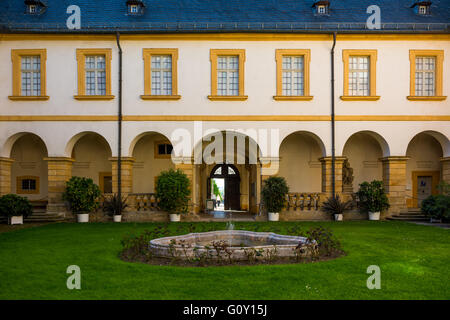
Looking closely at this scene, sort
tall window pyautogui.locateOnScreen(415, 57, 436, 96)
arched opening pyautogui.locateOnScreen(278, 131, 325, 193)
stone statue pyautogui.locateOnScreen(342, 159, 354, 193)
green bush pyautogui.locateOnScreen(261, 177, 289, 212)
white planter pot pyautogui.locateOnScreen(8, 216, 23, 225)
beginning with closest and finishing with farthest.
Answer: white planter pot pyautogui.locateOnScreen(8, 216, 23, 225) → green bush pyautogui.locateOnScreen(261, 177, 289, 212) → tall window pyautogui.locateOnScreen(415, 57, 436, 96) → stone statue pyautogui.locateOnScreen(342, 159, 354, 193) → arched opening pyautogui.locateOnScreen(278, 131, 325, 193)

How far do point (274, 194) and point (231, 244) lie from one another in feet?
23.5

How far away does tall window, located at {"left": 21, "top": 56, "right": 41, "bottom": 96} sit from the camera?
1578 cm

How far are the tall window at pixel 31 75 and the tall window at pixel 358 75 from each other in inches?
544

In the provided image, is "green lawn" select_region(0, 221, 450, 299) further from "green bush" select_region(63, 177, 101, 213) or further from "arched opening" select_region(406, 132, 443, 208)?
"arched opening" select_region(406, 132, 443, 208)

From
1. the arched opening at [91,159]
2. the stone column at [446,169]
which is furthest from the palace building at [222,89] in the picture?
the arched opening at [91,159]

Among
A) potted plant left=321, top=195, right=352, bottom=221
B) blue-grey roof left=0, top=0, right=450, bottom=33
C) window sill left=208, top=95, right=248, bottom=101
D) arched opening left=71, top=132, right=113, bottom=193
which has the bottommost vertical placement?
potted plant left=321, top=195, right=352, bottom=221

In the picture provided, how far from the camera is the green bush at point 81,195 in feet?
47.8

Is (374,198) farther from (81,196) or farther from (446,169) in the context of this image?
(81,196)

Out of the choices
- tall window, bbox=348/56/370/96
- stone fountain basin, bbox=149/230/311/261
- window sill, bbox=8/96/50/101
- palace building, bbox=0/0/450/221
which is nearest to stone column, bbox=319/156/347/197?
palace building, bbox=0/0/450/221

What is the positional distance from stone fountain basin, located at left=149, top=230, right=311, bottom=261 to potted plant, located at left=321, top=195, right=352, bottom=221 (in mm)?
8152

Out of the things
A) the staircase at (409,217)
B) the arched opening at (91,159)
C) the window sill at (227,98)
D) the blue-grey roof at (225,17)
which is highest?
the blue-grey roof at (225,17)

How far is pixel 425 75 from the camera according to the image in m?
16.0

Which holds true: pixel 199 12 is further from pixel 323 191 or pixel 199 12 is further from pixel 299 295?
pixel 299 295

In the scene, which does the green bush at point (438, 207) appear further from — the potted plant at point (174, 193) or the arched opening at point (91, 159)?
the arched opening at point (91, 159)
